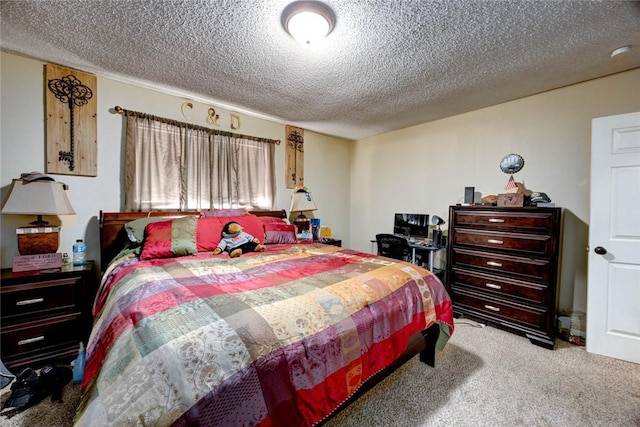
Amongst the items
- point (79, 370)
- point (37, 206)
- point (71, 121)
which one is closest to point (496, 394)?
point (79, 370)

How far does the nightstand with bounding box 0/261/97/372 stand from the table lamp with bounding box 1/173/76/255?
0.23m

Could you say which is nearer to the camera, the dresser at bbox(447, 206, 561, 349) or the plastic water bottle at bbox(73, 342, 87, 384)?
the plastic water bottle at bbox(73, 342, 87, 384)

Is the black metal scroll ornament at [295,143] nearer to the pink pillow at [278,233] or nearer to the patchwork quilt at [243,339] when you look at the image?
the pink pillow at [278,233]

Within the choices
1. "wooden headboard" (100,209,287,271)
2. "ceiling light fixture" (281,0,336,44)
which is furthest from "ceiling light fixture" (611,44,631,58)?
"wooden headboard" (100,209,287,271)

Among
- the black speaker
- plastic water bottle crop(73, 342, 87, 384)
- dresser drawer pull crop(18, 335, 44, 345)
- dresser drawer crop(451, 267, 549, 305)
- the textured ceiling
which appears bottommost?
plastic water bottle crop(73, 342, 87, 384)

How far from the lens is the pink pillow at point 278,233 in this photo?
2.91 m

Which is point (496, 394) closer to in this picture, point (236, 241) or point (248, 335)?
point (248, 335)

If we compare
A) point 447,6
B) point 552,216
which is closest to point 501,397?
point 552,216

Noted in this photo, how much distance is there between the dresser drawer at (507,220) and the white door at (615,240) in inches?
13.0

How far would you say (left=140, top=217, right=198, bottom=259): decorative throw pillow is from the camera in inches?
82.5

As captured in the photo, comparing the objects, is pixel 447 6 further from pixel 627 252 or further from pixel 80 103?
pixel 80 103

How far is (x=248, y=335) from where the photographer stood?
1009mm

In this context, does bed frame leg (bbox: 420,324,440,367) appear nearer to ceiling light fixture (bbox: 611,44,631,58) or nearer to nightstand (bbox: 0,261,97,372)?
ceiling light fixture (bbox: 611,44,631,58)

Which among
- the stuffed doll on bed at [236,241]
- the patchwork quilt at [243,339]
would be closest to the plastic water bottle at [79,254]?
the patchwork quilt at [243,339]
